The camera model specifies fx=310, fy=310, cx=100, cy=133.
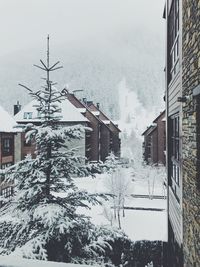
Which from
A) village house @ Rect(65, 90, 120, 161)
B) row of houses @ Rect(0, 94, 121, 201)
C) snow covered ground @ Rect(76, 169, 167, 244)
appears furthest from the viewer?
village house @ Rect(65, 90, 120, 161)

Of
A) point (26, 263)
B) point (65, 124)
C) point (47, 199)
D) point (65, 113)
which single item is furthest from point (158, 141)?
point (26, 263)

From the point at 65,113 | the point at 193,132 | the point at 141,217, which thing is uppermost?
the point at 65,113

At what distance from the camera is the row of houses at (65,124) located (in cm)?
1750

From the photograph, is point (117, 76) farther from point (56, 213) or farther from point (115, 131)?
point (56, 213)

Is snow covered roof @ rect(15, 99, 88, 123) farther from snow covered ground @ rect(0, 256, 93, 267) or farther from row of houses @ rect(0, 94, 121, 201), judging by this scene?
snow covered ground @ rect(0, 256, 93, 267)

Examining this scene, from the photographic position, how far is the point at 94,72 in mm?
129625

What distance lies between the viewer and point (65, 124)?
28391mm

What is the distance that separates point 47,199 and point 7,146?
13.3m

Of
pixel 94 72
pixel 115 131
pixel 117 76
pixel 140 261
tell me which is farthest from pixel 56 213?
pixel 117 76

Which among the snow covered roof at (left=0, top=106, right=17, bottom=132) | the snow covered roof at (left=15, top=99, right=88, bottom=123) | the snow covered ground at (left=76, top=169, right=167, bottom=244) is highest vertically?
the snow covered roof at (left=15, top=99, right=88, bottom=123)

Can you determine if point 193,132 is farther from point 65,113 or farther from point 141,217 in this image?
point 65,113

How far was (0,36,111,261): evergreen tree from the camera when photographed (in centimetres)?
523

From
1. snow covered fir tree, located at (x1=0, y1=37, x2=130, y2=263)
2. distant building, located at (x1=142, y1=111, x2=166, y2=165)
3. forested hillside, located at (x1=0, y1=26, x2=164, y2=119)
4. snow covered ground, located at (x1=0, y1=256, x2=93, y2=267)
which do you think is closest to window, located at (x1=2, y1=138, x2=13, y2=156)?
snow covered fir tree, located at (x1=0, y1=37, x2=130, y2=263)

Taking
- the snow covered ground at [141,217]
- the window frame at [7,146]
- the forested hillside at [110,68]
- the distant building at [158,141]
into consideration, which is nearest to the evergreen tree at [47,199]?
the snow covered ground at [141,217]
